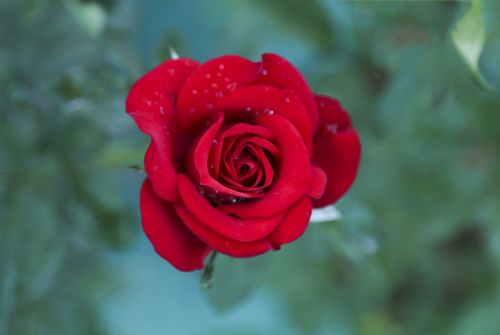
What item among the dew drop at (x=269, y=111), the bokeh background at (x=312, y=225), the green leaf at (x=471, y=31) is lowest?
the bokeh background at (x=312, y=225)

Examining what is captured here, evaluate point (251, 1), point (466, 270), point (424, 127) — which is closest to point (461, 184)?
point (424, 127)

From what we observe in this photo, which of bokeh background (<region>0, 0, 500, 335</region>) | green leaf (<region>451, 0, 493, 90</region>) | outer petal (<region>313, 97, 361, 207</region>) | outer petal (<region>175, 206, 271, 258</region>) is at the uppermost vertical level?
green leaf (<region>451, 0, 493, 90</region>)

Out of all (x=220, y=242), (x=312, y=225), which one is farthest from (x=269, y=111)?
(x=312, y=225)

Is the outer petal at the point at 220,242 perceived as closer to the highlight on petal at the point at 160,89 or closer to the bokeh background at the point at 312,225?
the highlight on petal at the point at 160,89

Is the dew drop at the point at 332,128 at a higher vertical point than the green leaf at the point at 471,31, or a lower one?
lower

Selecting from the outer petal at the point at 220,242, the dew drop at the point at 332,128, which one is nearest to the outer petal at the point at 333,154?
the dew drop at the point at 332,128

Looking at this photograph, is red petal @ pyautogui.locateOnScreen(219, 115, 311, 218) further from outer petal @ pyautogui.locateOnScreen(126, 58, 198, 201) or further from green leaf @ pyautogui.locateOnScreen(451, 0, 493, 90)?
green leaf @ pyautogui.locateOnScreen(451, 0, 493, 90)

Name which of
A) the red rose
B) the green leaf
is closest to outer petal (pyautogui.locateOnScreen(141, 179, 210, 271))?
the red rose
